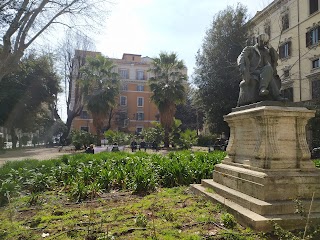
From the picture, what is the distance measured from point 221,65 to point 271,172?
23.3m

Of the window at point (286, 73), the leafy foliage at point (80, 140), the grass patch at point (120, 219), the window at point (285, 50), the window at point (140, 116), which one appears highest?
the window at point (285, 50)

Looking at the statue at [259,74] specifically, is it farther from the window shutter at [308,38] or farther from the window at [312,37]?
the window shutter at [308,38]

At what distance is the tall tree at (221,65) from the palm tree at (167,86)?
88.9 inches

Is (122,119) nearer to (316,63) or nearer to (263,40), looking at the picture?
(316,63)

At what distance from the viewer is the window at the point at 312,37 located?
24234 mm

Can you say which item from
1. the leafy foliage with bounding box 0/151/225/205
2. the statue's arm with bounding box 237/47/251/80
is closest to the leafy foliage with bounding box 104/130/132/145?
the leafy foliage with bounding box 0/151/225/205

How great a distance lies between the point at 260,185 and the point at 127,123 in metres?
50.3

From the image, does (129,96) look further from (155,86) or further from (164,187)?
(164,187)

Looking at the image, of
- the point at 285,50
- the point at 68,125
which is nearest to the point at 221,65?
the point at 285,50

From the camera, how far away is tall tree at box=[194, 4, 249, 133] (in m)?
26.2

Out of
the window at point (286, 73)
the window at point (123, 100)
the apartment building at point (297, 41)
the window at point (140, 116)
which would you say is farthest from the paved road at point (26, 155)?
the window at point (140, 116)

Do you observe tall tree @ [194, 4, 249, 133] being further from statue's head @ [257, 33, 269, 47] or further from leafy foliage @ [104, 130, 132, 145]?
statue's head @ [257, 33, 269, 47]

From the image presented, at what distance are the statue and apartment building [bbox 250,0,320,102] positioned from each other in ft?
68.0

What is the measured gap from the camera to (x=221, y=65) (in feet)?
87.6
